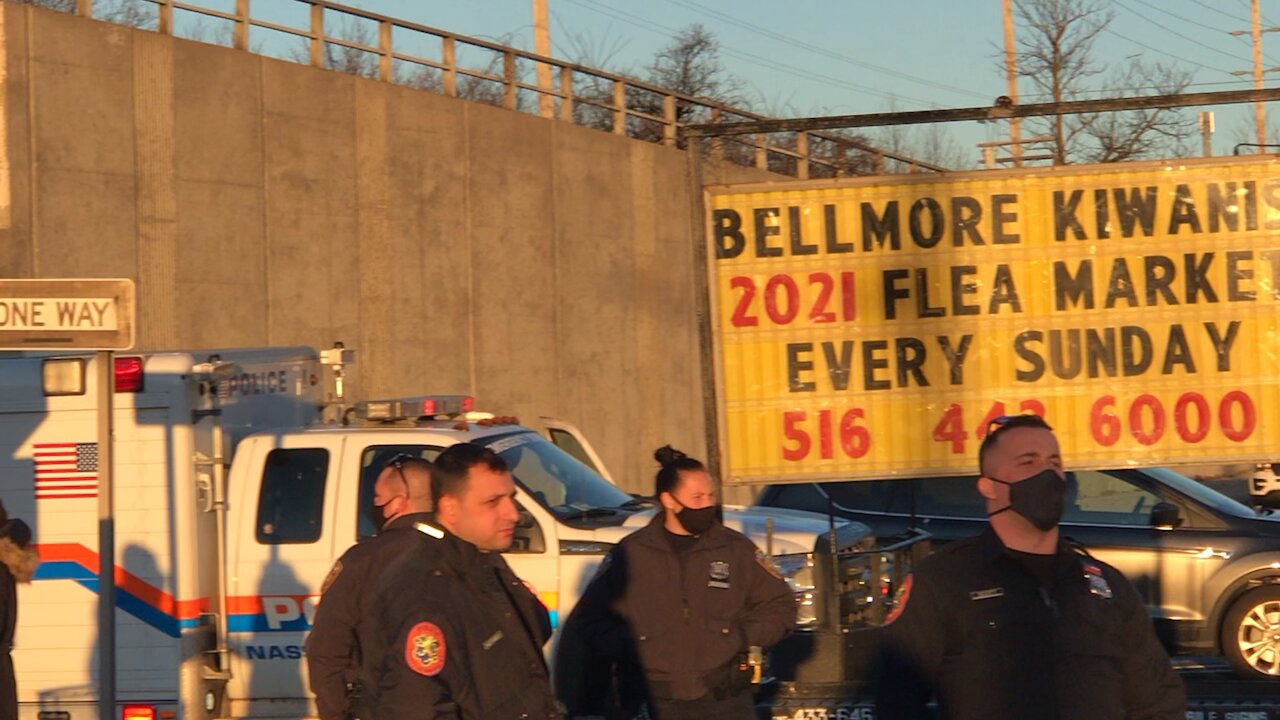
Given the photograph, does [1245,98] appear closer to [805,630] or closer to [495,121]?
[805,630]

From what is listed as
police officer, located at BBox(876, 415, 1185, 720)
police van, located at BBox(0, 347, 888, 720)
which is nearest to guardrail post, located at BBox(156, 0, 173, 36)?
police van, located at BBox(0, 347, 888, 720)

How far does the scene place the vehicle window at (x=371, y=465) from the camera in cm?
927

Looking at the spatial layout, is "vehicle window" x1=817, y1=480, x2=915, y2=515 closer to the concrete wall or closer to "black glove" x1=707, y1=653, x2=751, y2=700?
"black glove" x1=707, y1=653, x2=751, y2=700

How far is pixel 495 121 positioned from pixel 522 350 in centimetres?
300

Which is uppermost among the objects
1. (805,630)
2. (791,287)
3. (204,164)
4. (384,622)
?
(204,164)

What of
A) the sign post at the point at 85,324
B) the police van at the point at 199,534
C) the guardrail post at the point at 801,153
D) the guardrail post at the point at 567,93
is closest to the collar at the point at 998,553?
the sign post at the point at 85,324

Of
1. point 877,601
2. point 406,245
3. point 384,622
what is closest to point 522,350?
point 406,245

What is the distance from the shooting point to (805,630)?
8727 millimetres

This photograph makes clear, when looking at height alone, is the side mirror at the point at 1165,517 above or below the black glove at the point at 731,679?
above

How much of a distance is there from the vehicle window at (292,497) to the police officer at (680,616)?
121 inches

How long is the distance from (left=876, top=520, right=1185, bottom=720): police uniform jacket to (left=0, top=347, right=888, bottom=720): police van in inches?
188

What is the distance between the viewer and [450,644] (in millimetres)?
4305

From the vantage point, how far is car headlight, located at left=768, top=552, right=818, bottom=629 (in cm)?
923

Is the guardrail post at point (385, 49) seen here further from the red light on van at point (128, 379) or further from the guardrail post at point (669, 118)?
the red light on van at point (128, 379)
